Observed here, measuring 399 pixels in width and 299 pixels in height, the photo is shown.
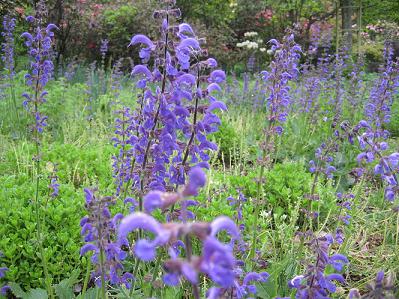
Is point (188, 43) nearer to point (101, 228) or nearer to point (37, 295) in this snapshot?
point (101, 228)

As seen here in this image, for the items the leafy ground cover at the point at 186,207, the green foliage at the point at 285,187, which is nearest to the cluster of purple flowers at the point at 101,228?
the leafy ground cover at the point at 186,207

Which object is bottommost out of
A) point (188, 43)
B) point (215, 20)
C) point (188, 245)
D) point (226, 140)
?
point (226, 140)

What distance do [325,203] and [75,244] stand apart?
2.26 m

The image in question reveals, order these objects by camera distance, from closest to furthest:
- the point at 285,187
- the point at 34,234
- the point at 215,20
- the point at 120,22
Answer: the point at 34,234, the point at 285,187, the point at 120,22, the point at 215,20

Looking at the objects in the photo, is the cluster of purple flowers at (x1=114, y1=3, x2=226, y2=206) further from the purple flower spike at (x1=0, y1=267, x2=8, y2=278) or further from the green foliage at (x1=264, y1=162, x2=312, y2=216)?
the green foliage at (x1=264, y1=162, x2=312, y2=216)

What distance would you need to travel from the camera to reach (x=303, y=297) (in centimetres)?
174

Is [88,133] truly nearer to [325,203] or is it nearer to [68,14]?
[325,203]

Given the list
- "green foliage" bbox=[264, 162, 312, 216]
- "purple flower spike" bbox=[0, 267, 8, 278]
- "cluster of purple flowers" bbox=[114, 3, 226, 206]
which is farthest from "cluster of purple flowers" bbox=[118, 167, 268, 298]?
"green foliage" bbox=[264, 162, 312, 216]

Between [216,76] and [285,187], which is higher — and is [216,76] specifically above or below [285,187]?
above

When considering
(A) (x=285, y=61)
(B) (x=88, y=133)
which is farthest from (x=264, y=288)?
(B) (x=88, y=133)

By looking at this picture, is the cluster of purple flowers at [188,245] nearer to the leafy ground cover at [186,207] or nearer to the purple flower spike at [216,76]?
the leafy ground cover at [186,207]

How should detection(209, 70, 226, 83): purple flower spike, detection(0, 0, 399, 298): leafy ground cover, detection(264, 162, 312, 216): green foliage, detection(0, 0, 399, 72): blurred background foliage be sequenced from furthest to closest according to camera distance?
detection(0, 0, 399, 72): blurred background foliage
detection(264, 162, 312, 216): green foliage
detection(209, 70, 226, 83): purple flower spike
detection(0, 0, 399, 298): leafy ground cover

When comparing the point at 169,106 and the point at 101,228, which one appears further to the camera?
the point at 169,106

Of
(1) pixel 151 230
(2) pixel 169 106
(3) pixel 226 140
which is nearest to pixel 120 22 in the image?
(3) pixel 226 140
